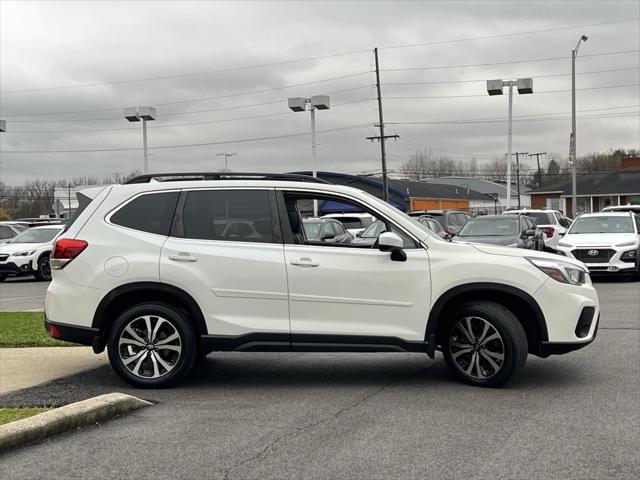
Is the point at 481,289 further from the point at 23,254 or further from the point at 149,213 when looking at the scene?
the point at 23,254

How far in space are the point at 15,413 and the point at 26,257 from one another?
17.0 meters

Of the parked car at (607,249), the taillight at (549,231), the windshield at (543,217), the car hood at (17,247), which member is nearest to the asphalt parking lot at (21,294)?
the car hood at (17,247)

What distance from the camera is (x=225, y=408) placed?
6.16 metres

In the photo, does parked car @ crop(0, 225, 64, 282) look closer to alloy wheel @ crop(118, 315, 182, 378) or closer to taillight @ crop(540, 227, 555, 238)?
taillight @ crop(540, 227, 555, 238)

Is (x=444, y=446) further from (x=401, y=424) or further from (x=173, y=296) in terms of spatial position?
(x=173, y=296)

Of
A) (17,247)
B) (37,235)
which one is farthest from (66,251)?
(37,235)

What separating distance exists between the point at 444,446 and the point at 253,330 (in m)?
2.32

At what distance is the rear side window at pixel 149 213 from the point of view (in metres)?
6.96

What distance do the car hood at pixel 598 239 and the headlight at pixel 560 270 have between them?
11.4 m

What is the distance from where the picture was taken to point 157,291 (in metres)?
6.81

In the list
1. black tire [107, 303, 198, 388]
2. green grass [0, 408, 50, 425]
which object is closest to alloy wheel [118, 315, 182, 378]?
black tire [107, 303, 198, 388]

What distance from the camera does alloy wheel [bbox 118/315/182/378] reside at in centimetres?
678

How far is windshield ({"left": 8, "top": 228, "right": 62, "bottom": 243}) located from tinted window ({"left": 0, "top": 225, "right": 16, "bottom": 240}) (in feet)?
6.87

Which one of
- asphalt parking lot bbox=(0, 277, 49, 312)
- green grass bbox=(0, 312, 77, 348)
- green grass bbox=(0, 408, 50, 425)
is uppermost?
green grass bbox=(0, 312, 77, 348)
